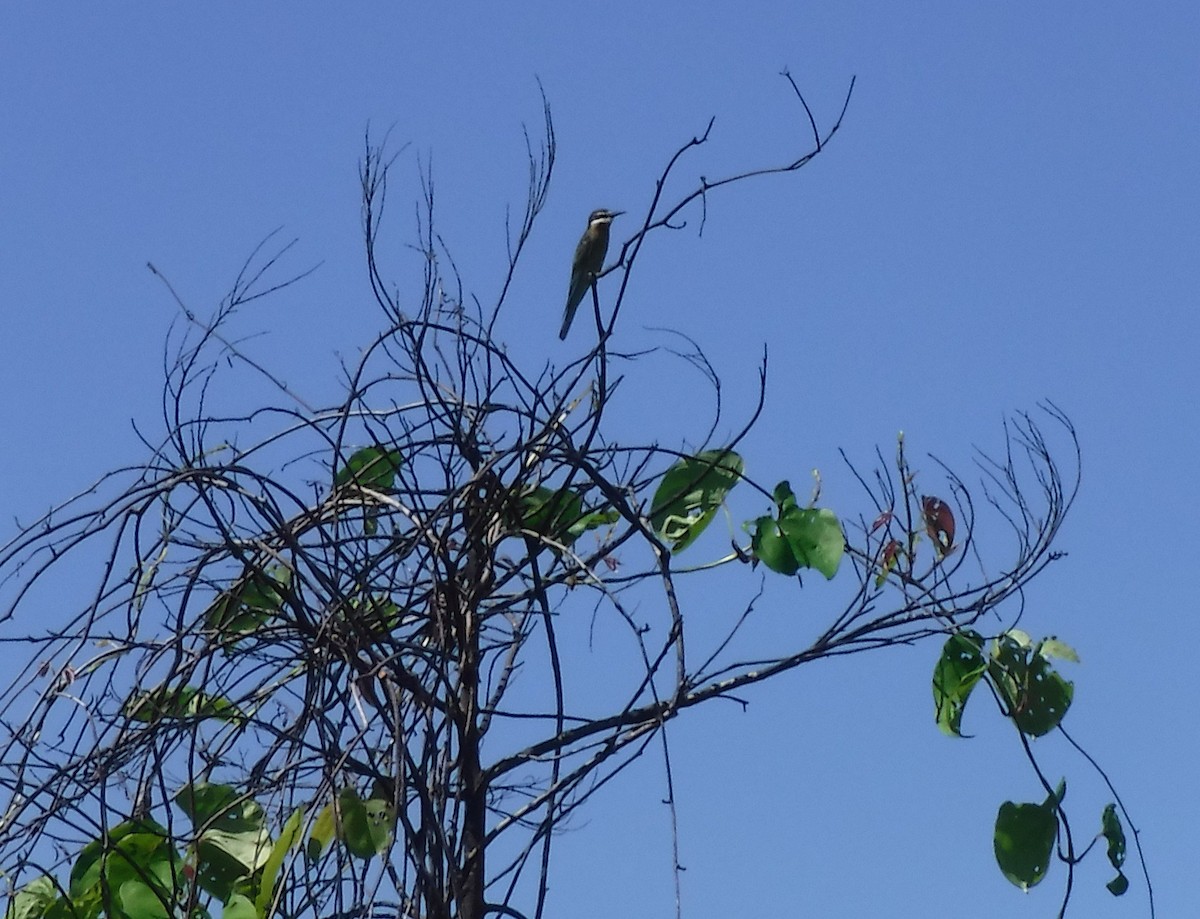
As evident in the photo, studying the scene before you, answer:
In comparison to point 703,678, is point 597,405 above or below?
above

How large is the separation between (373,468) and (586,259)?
2360mm

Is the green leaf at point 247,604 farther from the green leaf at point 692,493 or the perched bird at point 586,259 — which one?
the perched bird at point 586,259

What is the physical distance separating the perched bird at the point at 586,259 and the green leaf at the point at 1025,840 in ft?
8.16

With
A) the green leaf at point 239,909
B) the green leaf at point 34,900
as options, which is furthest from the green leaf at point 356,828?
the green leaf at point 34,900

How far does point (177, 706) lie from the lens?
2.03 metres

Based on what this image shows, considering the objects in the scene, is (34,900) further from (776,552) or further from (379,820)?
(776,552)

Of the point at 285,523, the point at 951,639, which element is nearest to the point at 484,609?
the point at 285,523

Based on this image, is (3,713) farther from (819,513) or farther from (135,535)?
(819,513)

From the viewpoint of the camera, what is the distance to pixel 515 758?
2.15m

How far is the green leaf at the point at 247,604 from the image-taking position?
7.14 ft

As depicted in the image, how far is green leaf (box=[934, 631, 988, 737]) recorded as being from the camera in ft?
7.23

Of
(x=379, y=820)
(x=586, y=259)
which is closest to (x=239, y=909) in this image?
(x=379, y=820)

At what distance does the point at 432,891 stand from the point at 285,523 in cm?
51

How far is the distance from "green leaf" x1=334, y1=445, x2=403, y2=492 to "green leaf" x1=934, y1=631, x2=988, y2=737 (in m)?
0.81
